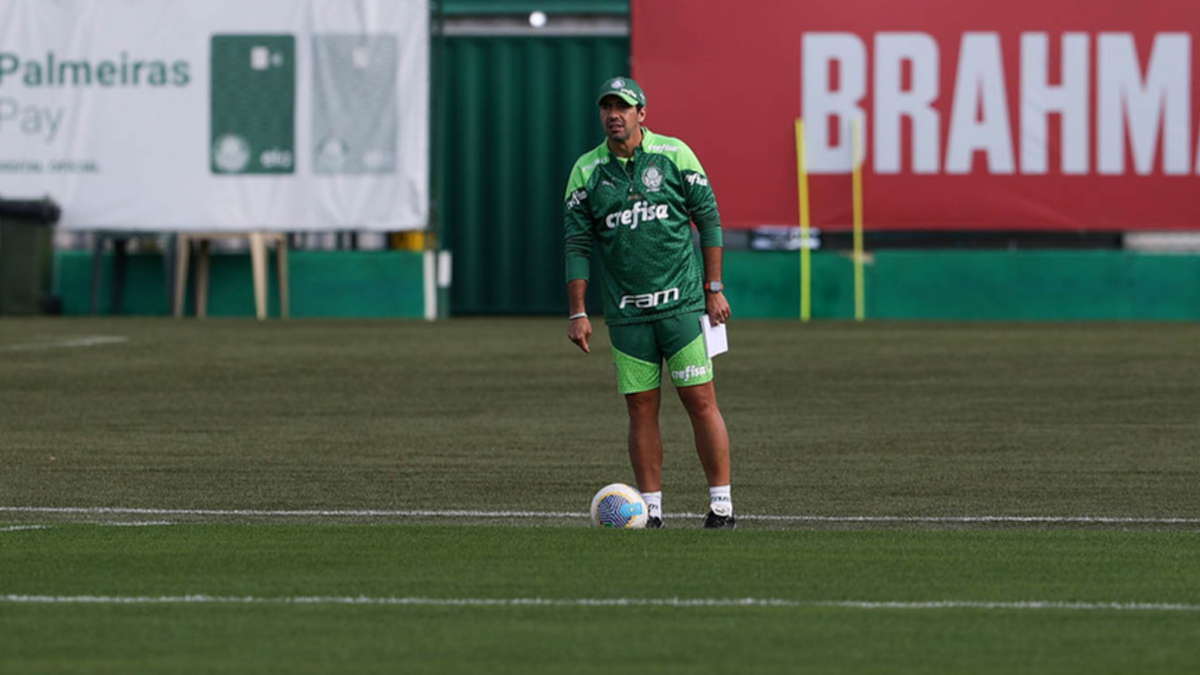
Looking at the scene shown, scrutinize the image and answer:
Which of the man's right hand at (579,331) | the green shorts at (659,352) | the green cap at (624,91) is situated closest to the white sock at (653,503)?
the green shorts at (659,352)

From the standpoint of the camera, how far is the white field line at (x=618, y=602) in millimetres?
7320

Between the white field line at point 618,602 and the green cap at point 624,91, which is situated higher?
the green cap at point 624,91

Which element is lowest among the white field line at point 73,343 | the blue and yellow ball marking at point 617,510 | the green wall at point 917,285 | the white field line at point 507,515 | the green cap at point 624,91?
the white field line at point 507,515

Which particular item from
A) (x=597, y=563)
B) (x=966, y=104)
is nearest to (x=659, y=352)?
(x=597, y=563)

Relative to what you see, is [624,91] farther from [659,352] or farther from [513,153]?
[513,153]

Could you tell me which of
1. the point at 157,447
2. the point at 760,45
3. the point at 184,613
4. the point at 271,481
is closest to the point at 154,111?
the point at 760,45

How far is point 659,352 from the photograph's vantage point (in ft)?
32.3

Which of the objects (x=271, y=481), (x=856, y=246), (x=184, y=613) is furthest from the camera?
(x=856, y=246)

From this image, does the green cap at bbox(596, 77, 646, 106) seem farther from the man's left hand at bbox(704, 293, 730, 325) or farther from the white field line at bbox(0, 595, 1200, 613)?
the white field line at bbox(0, 595, 1200, 613)

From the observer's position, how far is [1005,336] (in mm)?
24391

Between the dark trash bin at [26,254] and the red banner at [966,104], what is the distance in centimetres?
776

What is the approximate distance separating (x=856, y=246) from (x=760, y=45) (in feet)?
9.38

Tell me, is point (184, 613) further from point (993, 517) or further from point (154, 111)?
point (154, 111)

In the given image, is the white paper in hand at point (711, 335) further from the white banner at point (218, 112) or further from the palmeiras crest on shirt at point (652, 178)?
the white banner at point (218, 112)
